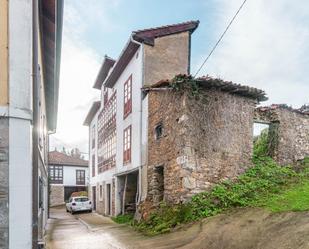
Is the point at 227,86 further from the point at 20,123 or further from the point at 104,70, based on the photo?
the point at 104,70

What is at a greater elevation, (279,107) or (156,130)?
(279,107)

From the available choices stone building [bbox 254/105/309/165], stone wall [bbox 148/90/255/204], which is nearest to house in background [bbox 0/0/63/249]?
stone wall [bbox 148/90/255/204]

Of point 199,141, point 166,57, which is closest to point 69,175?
point 166,57

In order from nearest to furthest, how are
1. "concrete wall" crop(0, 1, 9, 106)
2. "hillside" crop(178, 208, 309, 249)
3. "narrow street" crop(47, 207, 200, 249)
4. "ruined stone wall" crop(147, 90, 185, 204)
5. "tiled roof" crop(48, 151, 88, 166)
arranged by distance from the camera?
1. "concrete wall" crop(0, 1, 9, 106)
2. "hillside" crop(178, 208, 309, 249)
3. "narrow street" crop(47, 207, 200, 249)
4. "ruined stone wall" crop(147, 90, 185, 204)
5. "tiled roof" crop(48, 151, 88, 166)

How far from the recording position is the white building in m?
16.4

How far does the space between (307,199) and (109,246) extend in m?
6.03

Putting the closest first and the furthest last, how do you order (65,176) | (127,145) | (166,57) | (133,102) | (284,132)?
(284,132) < (166,57) < (133,102) < (127,145) < (65,176)

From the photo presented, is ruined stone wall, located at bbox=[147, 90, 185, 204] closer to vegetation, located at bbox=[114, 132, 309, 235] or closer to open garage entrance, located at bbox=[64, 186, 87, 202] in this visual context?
vegetation, located at bbox=[114, 132, 309, 235]

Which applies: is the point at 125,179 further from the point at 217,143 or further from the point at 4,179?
the point at 4,179

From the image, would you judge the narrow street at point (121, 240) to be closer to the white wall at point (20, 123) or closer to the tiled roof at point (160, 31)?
the white wall at point (20, 123)

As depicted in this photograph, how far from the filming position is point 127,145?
18.7 metres

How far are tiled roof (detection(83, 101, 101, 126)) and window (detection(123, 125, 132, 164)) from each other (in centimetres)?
976

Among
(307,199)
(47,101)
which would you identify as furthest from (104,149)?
(307,199)

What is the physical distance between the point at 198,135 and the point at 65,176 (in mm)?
36764
